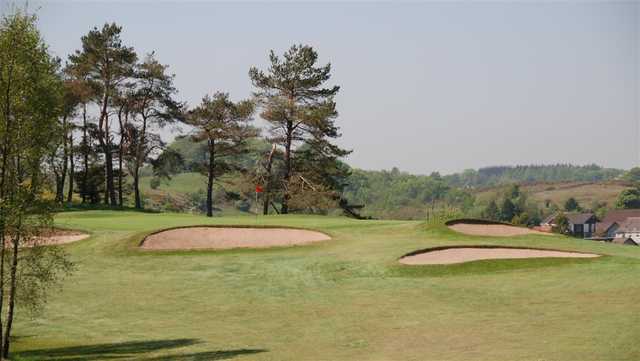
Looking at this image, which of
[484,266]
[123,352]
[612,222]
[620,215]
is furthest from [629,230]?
[123,352]

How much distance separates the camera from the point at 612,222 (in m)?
182

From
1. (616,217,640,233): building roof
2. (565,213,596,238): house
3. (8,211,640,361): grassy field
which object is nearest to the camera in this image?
(8,211,640,361): grassy field

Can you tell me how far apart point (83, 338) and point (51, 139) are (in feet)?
19.6

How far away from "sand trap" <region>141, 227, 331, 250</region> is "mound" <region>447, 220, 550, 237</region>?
302 inches

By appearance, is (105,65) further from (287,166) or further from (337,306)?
(337,306)

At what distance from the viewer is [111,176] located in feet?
235

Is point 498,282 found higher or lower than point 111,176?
lower

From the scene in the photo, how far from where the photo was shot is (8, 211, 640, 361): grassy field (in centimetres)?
1847

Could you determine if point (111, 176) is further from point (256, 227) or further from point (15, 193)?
point (15, 193)

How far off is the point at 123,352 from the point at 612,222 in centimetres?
18150

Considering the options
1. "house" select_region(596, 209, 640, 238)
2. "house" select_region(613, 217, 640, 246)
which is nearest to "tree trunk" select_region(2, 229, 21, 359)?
"house" select_region(613, 217, 640, 246)

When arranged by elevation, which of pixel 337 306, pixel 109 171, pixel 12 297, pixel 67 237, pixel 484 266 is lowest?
pixel 337 306

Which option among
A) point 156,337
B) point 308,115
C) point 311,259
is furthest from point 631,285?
point 308,115

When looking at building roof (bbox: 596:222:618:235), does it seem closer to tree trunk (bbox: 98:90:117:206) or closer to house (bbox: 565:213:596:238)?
house (bbox: 565:213:596:238)
